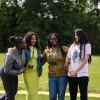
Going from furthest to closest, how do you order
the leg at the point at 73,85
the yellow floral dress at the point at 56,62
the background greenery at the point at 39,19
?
the background greenery at the point at 39,19 < the yellow floral dress at the point at 56,62 < the leg at the point at 73,85

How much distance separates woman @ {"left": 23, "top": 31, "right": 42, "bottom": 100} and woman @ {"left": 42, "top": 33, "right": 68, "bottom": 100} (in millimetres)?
275

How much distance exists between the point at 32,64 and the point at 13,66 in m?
0.53

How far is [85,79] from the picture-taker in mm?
6441

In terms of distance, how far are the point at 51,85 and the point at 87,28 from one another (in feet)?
137

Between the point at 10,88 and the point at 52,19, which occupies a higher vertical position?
the point at 52,19

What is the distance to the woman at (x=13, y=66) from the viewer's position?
6316mm

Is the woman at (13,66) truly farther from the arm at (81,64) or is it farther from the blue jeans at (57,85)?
the arm at (81,64)

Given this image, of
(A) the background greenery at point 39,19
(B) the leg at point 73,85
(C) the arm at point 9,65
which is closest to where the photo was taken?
(C) the arm at point 9,65

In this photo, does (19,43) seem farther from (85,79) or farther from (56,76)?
(85,79)

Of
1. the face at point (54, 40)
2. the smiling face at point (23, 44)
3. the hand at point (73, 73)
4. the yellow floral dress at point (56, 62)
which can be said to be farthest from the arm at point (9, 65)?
the hand at point (73, 73)

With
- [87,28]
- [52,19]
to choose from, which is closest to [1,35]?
[52,19]

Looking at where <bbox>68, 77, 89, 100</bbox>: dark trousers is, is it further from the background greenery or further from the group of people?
the background greenery

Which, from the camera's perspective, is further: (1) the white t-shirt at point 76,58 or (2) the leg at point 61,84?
(2) the leg at point 61,84

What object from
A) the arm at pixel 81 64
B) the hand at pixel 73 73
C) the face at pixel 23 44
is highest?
the face at pixel 23 44
